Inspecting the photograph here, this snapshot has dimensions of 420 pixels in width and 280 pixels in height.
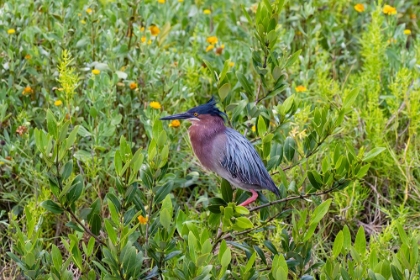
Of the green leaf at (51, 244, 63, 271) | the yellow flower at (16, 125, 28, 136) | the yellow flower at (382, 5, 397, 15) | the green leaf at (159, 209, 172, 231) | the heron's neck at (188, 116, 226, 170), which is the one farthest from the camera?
the yellow flower at (382, 5, 397, 15)

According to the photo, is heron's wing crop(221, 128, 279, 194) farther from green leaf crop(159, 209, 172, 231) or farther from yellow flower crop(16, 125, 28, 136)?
yellow flower crop(16, 125, 28, 136)

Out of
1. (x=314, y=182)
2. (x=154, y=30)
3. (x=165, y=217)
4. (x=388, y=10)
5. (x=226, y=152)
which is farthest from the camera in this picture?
(x=388, y=10)

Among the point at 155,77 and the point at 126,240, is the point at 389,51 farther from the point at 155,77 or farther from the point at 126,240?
the point at 126,240

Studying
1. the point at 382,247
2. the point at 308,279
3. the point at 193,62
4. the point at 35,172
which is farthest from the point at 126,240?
the point at 193,62

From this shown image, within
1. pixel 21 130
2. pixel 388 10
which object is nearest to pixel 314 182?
pixel 21 130

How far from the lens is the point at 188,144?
417 cm

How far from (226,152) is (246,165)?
0.12 meters

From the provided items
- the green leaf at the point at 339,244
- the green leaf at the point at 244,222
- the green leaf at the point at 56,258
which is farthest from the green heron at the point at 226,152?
the green leaf at the point at 56,258

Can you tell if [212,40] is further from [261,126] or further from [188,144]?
[261,126]

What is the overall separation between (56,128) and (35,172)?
3.46 feet

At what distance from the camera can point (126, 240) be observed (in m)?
2.84

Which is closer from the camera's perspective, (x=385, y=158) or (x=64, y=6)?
(x=385, y=158)

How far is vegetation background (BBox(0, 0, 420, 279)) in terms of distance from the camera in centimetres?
290

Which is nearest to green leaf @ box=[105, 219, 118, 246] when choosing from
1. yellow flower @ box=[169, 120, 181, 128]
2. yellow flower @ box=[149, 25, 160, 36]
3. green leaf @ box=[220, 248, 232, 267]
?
green leaf @ box=[220, 248, 232, 267]
